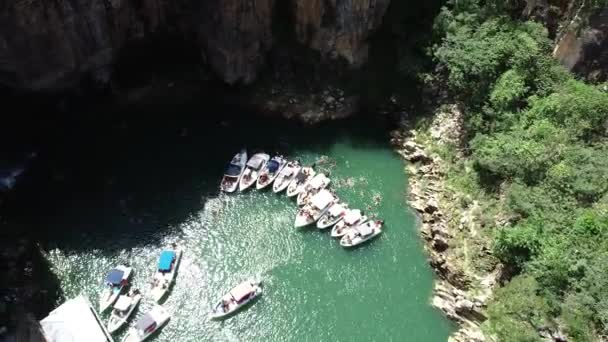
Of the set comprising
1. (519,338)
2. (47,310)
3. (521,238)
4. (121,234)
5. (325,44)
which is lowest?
(47,310)

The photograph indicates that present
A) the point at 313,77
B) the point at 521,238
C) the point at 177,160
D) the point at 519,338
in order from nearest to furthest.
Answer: the point at 519,338 < the point at 521,238 < the point at 177,160 < the point at 313,77

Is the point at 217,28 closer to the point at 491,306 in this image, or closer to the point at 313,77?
the point at 313,77

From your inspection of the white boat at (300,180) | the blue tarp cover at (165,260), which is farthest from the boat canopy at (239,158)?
the blue tarp cover at (165,260)

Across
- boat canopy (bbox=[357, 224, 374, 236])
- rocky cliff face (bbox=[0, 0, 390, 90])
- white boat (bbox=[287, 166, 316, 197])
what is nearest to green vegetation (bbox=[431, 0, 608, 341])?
boat canopy (bbox=[357, 224, 374, 236])

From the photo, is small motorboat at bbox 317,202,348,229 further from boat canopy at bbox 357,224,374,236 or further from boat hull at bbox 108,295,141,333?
boat hull at bbox 108,295,141,333

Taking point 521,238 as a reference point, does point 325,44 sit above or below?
above

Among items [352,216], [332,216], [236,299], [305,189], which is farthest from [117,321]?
[352,216]

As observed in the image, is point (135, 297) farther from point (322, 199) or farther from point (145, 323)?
point (322, 199)

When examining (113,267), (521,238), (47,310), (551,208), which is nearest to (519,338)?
(521,238)
